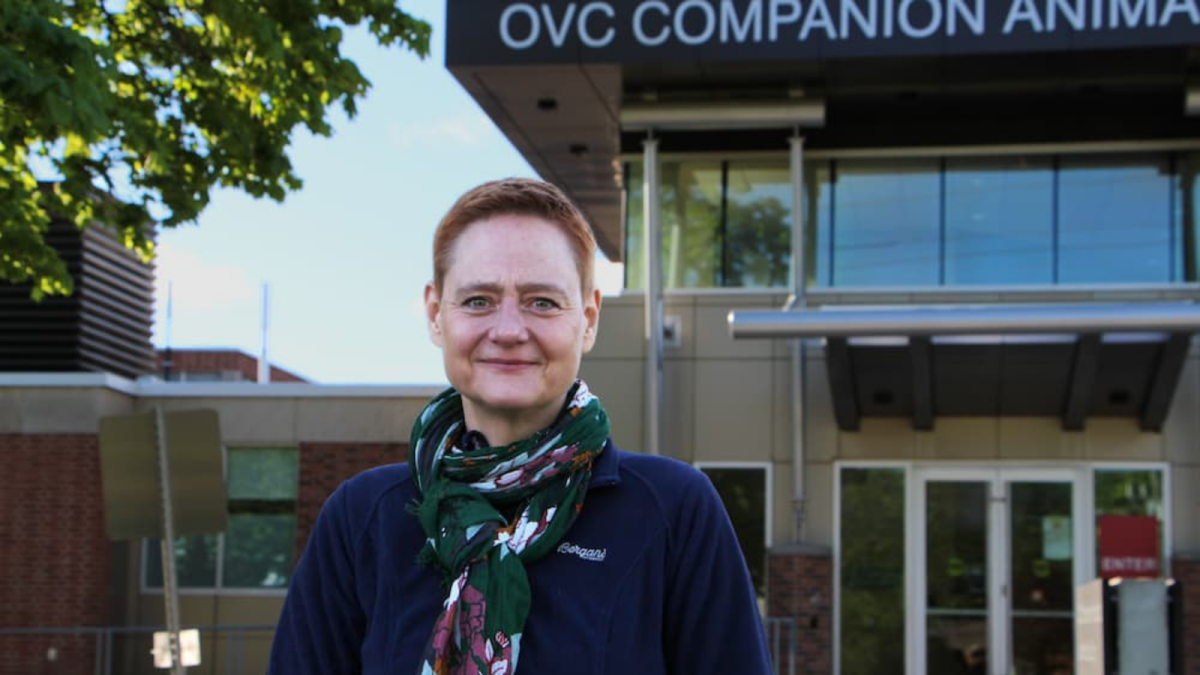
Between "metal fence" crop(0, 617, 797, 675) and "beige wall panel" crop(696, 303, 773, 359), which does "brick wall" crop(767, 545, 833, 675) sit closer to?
"beige wall panel" crop(696, 303, 773, 359)

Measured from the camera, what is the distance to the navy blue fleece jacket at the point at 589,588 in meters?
2.65

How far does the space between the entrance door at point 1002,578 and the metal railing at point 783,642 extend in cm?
130

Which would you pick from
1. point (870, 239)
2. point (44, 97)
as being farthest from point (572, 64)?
point (44, 97)

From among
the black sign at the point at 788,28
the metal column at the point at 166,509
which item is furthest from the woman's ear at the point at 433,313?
the black sign at the point at 788,28

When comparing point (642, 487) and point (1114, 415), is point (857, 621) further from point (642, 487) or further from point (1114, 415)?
point (642, 487)

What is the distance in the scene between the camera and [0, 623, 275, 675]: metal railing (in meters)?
22.4

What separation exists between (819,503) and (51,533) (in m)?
10.4

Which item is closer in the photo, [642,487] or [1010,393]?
[642,487]

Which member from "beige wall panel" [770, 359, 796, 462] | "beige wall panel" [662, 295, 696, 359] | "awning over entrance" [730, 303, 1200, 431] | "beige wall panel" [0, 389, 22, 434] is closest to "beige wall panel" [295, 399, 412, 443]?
"beige wall panel" [0, 389, 22, 434]

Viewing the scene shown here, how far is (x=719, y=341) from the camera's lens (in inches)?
787

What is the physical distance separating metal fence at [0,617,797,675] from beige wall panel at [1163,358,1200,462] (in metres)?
10.2

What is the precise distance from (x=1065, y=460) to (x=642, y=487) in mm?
17139

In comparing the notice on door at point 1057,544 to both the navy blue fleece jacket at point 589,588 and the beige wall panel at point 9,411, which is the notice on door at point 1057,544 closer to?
the beige wall panel at point 9,411

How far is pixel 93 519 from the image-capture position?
23500mm
